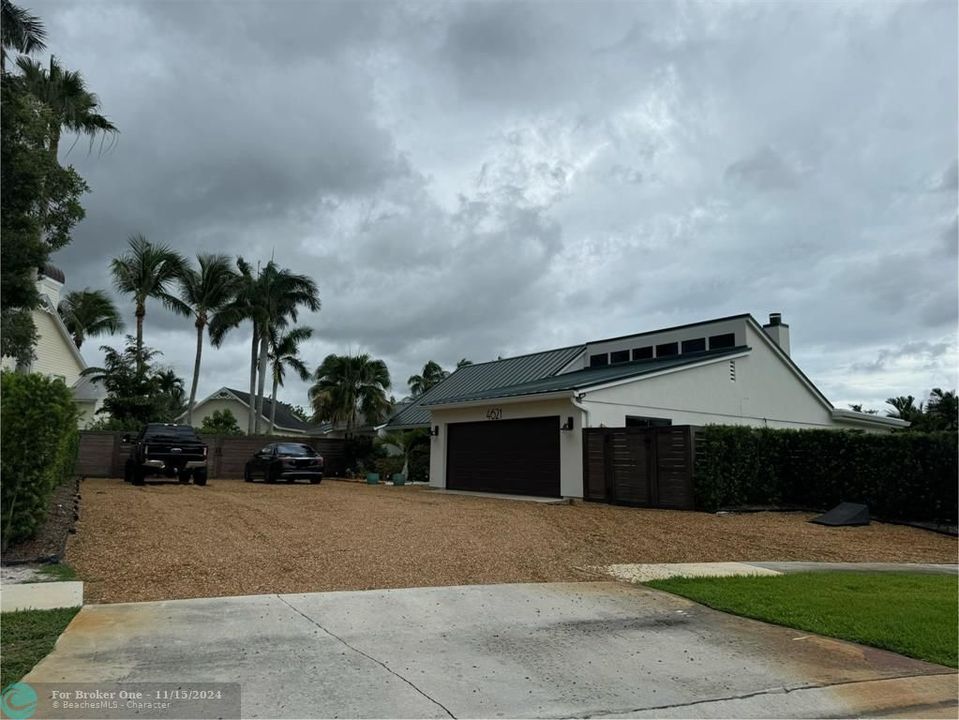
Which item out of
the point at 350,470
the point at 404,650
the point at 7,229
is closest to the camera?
the point at 404,650

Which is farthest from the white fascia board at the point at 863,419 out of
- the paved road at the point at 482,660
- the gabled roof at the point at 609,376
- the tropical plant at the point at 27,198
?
the tropical plant at the point at 27,198

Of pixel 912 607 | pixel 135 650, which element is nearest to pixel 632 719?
pixel 135 650

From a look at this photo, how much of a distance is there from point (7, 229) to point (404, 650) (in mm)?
10877

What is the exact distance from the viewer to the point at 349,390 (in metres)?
40.5

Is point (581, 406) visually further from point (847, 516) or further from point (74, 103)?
point (74, 103)

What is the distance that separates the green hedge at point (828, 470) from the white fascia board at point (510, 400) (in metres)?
4.08

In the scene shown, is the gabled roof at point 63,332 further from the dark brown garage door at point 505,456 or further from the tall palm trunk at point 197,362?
the dark brown garage door at point 505,456

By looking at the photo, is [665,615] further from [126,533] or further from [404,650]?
[126,533]

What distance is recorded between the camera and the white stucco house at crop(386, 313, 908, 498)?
18.4 metres

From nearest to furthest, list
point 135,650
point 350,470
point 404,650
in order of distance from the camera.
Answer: point 135,650
point 404,650
point 350,470

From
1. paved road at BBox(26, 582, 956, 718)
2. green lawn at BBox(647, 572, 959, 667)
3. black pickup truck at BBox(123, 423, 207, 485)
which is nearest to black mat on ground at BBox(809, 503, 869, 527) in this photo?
green lawn at BBox(647, 572, 959, 667)

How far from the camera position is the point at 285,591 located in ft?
22.7

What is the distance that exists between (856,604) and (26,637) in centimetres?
776

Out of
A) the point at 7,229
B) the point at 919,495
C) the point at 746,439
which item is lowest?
the point at 919,495
